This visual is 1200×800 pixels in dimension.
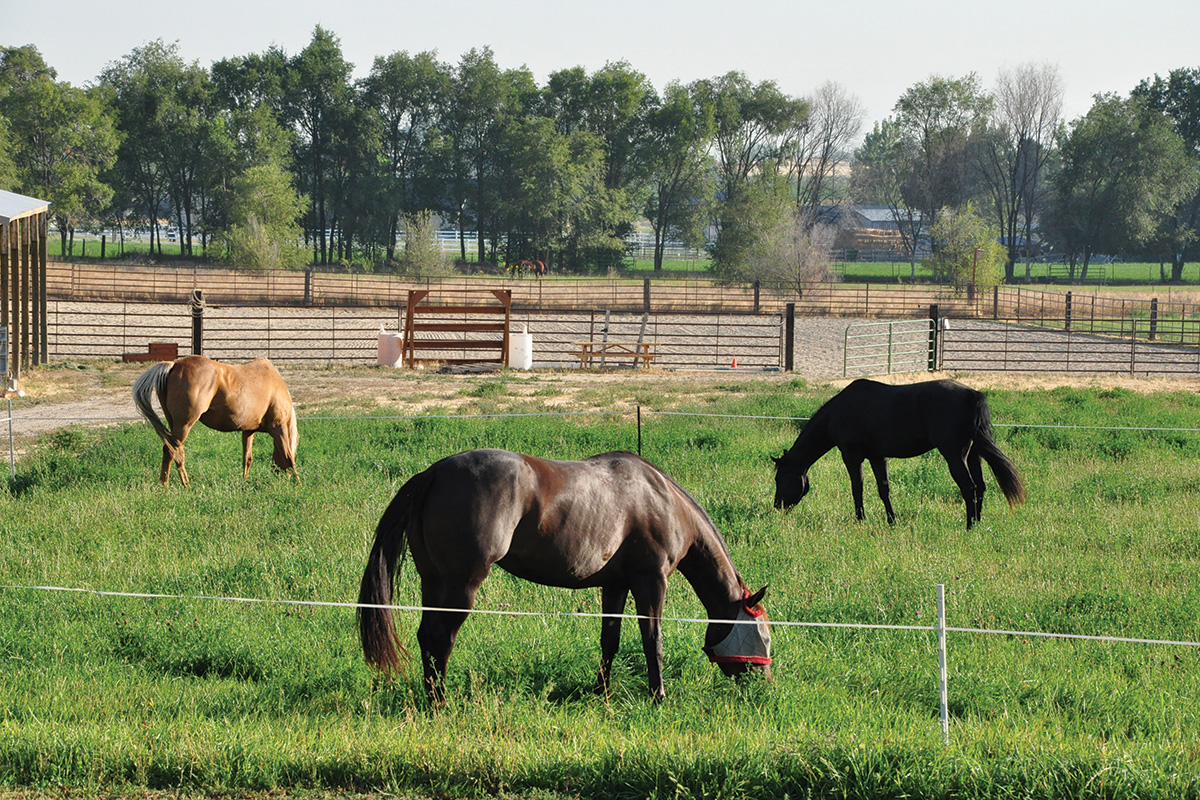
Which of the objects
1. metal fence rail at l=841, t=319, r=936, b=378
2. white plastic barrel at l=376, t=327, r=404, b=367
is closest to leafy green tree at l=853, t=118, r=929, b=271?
metal fence rail at l=841, t=319, r=936, b=378

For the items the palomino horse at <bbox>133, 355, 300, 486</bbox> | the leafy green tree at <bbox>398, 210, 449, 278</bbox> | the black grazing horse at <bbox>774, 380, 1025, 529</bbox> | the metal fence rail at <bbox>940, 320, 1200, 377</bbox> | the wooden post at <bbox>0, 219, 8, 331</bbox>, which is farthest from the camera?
the leafy green tree at <bbox>398, 210, 449, 278</bbox>

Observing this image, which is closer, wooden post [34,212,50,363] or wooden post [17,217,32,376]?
wooden post [17,217,32,376]

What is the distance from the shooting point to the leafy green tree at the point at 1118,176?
2876 inches

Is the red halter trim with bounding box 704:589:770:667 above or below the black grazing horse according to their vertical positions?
below

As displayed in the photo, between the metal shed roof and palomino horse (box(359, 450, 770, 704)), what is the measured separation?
51.1ft

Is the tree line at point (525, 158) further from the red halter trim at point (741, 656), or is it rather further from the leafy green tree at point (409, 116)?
the red halter trim at point (741, 656)

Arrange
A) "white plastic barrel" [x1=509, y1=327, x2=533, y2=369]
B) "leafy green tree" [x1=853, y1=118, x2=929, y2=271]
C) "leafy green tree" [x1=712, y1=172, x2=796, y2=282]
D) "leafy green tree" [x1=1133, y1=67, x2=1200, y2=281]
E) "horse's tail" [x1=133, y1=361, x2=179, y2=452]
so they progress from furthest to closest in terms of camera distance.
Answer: "leafy green tree" [x1=853, y1=118, x2=929, y2=271] < "leafy green tree" [x1=1133, y1=67, x2=1200, y2=281] < "leafy green tree" [x1=712, y1=172, x2=796, y2=282] < "white plastic barrel" [x1=509, y1=327, x2=533, y2=369] < "horse's tail" [x1=133, y1=361, x2=179, y2=452]

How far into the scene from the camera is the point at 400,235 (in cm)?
7931

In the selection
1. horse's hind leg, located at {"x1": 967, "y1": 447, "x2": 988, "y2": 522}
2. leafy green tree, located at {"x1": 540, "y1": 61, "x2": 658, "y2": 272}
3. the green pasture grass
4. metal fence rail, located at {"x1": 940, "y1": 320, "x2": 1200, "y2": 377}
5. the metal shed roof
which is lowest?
the green pasture grass

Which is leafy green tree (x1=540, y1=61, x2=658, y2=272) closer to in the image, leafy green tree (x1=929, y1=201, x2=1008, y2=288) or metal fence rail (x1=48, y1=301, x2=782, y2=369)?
leafy green tree (x1=929, y1=201, x2=1008, y2=288)

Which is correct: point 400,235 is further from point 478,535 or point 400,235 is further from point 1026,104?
point 478,535

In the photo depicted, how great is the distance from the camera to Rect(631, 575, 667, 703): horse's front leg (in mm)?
5191

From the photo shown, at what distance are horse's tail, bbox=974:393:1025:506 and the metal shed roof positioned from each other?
614 inches

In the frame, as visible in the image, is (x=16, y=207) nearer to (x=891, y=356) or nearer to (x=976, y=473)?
(x=891, y=356)
